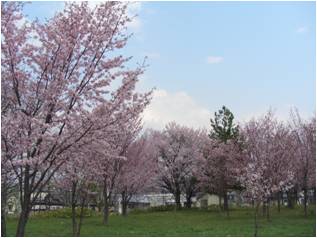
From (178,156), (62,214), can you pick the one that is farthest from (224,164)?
(178,156)

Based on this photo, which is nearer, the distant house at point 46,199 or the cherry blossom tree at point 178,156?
the distant house at point 46,199

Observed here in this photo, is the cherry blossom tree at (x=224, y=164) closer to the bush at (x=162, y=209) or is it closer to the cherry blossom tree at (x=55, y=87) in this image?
the bush at (x=162, y=209)

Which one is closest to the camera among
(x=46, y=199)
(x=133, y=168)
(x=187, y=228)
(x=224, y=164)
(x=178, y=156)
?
(x=187, y=228)

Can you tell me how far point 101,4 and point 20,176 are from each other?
8.49 ft

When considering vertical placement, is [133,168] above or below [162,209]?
above

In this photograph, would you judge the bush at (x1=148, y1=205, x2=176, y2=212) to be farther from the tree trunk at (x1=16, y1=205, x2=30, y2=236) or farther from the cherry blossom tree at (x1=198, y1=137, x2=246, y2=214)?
the tree trunk at (x1=16, y1=205, x2=30, y2=236)

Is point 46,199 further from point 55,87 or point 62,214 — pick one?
point 55,87

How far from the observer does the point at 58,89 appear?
6.08 meters

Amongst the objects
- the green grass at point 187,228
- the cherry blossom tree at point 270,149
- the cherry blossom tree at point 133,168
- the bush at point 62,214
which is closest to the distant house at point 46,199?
the bush at point 62,214

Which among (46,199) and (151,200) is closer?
(46,199)

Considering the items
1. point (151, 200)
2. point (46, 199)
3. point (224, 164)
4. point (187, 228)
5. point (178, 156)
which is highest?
point (178, 156)

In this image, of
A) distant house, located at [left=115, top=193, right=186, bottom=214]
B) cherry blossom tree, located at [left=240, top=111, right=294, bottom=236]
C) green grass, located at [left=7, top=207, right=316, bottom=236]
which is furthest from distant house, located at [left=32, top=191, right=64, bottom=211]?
distant house, located at [left=115, top=193, right=186, bottom=214]

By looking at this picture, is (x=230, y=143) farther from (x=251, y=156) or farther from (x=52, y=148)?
(x=52, y=148)

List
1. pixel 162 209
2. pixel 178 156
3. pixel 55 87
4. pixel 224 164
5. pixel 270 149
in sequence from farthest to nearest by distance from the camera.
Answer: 1. pixel 178 156
2. pixel 162 209
3. pixel 224 164
4. pixel 270 149
5. pixel 55 87
